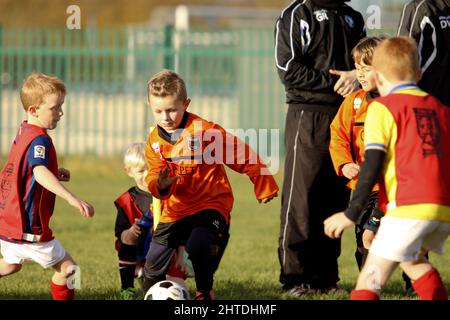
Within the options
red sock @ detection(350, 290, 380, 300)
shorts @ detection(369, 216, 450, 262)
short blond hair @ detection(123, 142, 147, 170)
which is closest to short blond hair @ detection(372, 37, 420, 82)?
shorts @ detection(369, 216, 450, 262)

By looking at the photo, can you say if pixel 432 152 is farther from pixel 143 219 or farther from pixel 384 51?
pixel 143 219

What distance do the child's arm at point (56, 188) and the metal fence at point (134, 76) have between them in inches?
471

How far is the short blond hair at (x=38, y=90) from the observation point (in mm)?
6449

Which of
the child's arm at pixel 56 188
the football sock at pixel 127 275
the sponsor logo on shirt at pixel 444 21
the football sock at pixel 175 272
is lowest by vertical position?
the football sock at pixel 127 275

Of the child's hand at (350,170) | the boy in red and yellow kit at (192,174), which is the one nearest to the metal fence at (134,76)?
the boy in red and yellow kit at (192,174)

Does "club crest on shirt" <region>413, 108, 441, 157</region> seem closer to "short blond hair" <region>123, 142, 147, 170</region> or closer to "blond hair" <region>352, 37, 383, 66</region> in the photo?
"blond hair" <region>352, 37, 383, 66</region>

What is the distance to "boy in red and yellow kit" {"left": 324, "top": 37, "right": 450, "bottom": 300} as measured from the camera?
17.6 feet

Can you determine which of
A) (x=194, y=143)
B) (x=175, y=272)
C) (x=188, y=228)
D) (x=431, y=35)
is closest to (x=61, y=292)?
(x=188, y=228)

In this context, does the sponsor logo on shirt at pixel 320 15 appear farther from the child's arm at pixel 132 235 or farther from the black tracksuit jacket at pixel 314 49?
the child's arm at pixel 132 235

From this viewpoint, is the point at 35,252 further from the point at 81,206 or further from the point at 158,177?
the point at 158,177

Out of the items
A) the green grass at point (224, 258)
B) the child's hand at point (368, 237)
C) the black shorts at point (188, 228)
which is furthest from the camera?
the green grass at point (224, 258)

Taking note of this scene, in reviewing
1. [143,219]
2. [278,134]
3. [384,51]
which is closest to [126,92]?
[278,134]

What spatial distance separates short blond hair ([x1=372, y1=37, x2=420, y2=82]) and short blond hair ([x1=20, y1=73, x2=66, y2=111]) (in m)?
2.12

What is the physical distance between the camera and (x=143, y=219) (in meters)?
7.55
